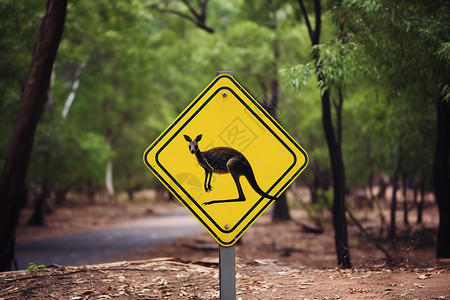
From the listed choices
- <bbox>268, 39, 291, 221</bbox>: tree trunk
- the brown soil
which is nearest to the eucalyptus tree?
the brown soil

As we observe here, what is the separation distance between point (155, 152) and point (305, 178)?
17.0 m

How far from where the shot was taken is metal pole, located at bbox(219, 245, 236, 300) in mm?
3221

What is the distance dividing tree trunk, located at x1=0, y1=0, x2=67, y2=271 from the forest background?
0.07 m

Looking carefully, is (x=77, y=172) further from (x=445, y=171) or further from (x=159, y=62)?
(x=445, y=171)

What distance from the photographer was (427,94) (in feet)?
35.2

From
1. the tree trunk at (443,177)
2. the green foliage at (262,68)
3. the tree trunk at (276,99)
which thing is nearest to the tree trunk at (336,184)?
the green foliage at (262,68)

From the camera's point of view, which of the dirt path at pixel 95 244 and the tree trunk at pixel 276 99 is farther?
the tree trunk at pixel 276 99

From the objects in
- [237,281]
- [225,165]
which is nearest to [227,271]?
[225,165]

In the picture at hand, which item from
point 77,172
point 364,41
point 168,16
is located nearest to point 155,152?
point 364,41

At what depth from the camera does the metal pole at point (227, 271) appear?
3221mm

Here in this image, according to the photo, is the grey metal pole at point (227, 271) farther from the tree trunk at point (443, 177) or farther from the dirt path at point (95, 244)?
the dirt path at point (95, 244)

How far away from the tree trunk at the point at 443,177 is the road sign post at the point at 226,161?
727 centimetres

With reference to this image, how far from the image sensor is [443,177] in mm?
9734

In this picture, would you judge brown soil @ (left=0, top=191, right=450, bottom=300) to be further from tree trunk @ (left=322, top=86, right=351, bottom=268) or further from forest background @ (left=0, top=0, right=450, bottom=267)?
tree trunk @ (left=322, top=86, right=351, bottom=268)
